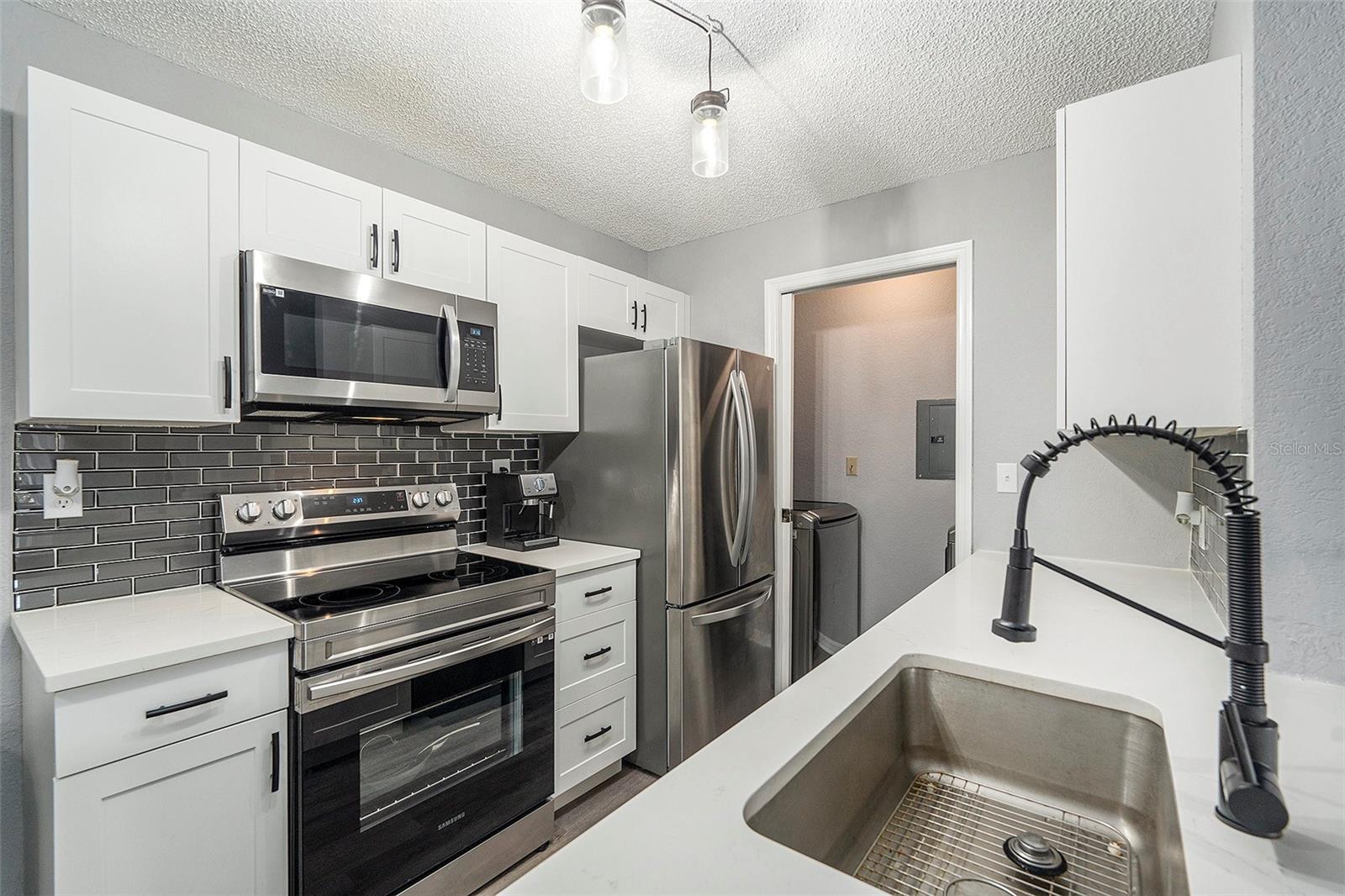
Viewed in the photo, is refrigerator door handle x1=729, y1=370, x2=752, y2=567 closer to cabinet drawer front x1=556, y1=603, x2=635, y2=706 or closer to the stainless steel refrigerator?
the stainless steel refrigerator

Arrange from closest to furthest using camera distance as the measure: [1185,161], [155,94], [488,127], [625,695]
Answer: [1185,161]
[155,94]
[488,127]
[625,695]

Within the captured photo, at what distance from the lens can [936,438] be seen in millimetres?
3527

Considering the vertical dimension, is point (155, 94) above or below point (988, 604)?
above

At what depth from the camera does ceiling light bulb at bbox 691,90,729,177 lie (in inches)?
60.7

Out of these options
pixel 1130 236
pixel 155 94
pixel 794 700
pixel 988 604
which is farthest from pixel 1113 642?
pixel 155 94

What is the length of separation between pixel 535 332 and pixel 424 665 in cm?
133

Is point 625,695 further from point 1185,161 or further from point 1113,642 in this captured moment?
point 1185,161

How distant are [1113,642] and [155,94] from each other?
288 cm

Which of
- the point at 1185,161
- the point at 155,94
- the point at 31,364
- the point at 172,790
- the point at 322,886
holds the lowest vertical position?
the point at 322,886

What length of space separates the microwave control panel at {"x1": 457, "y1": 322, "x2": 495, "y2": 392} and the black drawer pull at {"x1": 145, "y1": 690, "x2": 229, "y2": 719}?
1.10 m

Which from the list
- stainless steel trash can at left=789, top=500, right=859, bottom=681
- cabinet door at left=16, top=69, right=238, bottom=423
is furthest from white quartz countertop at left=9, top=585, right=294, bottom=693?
stainless steel trash can at left=789, top=500, right=859, bottom=681

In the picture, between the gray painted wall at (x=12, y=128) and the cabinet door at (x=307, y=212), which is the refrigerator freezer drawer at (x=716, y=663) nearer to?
the cabinet door at (x=307, y=212)

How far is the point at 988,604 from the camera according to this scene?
5.19 ft

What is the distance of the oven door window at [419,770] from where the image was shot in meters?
1.49
